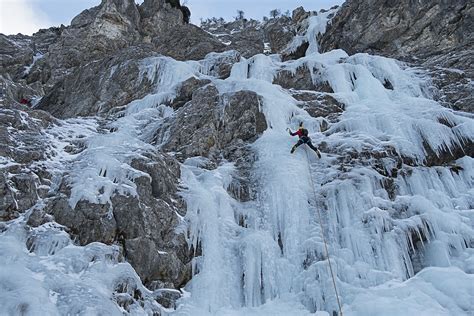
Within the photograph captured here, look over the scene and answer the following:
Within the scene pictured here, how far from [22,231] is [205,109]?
7438 millimetres

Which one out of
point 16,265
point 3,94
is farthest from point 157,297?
point 3,94

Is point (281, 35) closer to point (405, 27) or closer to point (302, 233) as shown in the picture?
point (405, 27)

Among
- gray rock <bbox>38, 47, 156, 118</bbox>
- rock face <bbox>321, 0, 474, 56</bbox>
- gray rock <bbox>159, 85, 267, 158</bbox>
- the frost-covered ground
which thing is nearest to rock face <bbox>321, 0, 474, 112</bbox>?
rock face <bbox>321, 0, 474, 56</bbox>

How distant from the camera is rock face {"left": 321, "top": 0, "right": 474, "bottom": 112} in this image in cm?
1889

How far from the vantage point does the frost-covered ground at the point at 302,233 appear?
755 cm

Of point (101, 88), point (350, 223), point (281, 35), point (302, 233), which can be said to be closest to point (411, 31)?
point (281, 35)

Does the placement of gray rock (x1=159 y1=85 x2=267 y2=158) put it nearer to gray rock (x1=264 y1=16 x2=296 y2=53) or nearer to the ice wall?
the ice wall

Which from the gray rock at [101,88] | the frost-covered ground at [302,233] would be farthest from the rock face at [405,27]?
the gray rock at [101,88]

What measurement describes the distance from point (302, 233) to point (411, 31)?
51.9 feet

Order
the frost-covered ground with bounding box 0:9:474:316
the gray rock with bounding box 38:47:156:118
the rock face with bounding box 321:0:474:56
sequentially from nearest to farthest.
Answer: the frost-covered ground with bounding box 0:9:474:316
the gray rock with bounding box 38:47:156:118
the rock face with bounding box 321:0:474:56

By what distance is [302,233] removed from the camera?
386 inches

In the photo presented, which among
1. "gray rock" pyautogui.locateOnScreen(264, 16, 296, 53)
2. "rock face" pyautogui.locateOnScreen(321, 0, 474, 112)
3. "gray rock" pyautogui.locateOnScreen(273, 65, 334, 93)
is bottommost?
"gray rock" pyautogui.locateOnScreen(273, 65, 334, 93)

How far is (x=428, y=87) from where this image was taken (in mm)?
15836

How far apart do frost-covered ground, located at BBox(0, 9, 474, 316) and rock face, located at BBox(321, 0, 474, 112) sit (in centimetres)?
592
